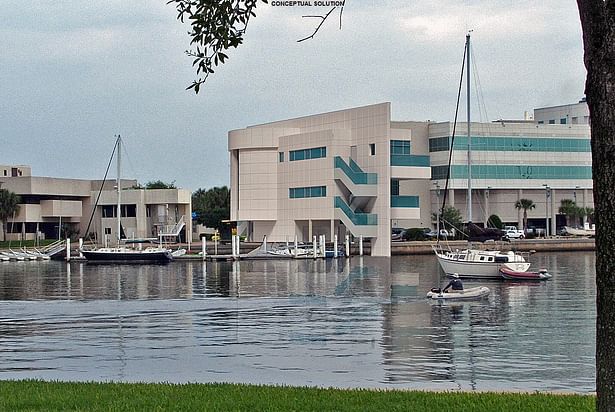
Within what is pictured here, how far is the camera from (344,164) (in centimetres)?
11912

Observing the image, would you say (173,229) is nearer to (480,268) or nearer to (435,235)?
(435,235)

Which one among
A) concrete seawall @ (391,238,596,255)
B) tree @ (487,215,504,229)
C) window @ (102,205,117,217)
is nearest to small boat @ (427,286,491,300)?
concrete seawall @ (391,238,596,255)

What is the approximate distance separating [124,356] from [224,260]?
87025mm

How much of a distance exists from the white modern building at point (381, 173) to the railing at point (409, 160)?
4.9 inches

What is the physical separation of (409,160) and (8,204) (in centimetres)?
5711

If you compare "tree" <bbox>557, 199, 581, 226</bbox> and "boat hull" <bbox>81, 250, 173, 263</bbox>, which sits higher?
"tree" <bbox>557, 199, 581, 226</bbox>

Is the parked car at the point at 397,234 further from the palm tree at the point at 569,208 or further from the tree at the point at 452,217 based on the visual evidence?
the palm tree at the point at 569,208

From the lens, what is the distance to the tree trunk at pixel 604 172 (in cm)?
971

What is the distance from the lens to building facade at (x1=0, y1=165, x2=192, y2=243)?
465ft

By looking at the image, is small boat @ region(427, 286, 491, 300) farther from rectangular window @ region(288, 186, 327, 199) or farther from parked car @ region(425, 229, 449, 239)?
parked car @ region(425, 229, 449, 239)

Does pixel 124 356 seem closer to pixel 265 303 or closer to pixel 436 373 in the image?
pixel 436 373

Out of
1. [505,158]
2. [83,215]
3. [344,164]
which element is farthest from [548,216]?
[83,215]

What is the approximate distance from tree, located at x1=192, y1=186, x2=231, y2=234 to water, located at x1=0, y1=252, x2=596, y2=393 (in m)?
90.4

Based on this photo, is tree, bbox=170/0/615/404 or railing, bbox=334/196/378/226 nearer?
tree, bbox=170/0/615/404
